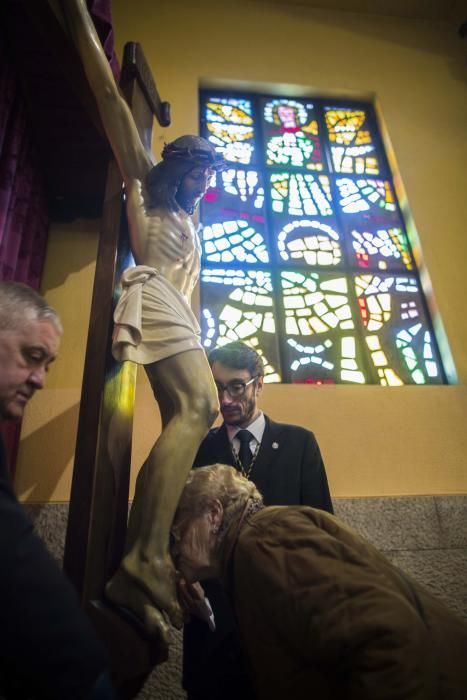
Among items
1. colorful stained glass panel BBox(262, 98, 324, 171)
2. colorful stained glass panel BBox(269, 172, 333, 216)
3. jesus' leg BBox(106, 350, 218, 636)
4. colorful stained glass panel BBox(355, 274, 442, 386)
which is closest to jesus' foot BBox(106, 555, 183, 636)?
jesus' leg BBox(106, 350, 218, 636)

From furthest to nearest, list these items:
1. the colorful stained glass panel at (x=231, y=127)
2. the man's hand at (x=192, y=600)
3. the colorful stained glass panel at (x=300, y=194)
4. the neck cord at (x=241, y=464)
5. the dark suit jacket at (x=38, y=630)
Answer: the colorful stained glass panel at (x=231, y=127) < the colorful stained glass panel at (x=300, y=194) < the neck cord at (x=241, y=464) < the man's hand at (x=192, y=600) < the dark suit jacket at (x=38, y=630)

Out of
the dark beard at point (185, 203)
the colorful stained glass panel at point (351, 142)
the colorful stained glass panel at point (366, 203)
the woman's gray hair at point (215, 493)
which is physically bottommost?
the woman's gray hair at point (215, 493)

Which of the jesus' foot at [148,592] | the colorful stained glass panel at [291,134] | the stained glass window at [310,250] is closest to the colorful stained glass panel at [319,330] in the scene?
the stained glass window at [310,250]

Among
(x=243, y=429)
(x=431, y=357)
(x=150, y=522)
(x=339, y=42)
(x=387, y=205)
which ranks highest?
(x=339, y=42)

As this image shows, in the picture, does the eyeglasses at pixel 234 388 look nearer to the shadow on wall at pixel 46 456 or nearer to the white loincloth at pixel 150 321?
the white loincloth at pixel 150 321

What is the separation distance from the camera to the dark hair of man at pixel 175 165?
1.80 metres

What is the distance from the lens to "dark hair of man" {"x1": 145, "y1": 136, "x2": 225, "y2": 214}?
1802mm

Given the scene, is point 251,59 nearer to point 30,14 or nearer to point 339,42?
point 339,42

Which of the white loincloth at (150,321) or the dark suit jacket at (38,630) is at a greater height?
the white loincloth at (150,321)

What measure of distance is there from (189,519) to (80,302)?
200 centimetres

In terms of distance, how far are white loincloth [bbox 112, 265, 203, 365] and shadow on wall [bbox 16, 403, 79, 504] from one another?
1176 millimetres

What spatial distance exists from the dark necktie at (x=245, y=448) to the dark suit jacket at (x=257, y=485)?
0.04 m

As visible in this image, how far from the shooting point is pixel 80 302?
2.95m

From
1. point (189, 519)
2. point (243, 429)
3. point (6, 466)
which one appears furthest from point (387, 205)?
point (6, 466)
